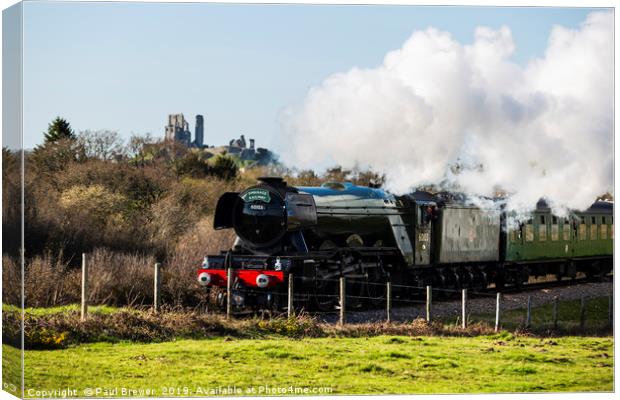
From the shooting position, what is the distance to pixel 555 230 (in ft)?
88.6

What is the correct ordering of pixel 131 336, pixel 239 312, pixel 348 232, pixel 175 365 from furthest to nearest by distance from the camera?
pixel 348 232, pixel 239 312, pixel 131 336, pixel 175 365

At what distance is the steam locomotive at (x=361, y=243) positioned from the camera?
1889 centimetres

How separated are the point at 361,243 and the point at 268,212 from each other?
256 centimetres

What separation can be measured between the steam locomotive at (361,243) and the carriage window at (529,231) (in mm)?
27

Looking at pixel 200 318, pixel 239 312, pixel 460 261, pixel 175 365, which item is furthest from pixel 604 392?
pixel 460 261

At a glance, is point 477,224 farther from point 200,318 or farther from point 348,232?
point 200,318

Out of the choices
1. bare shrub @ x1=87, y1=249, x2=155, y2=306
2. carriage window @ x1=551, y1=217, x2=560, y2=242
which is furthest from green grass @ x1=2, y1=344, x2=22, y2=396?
carriage window @ x1=551, y1=217, x2=560, y2=242

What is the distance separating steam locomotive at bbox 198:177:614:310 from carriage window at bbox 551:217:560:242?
1.1 inches

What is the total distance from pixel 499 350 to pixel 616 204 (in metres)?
2.80

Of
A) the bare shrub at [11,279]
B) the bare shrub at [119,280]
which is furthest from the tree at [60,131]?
the bare shrub at [11,279]

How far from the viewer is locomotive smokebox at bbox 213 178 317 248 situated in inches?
746

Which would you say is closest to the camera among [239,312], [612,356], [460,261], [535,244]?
[612,356]

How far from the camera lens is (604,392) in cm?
1241

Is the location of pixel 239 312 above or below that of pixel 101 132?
below
